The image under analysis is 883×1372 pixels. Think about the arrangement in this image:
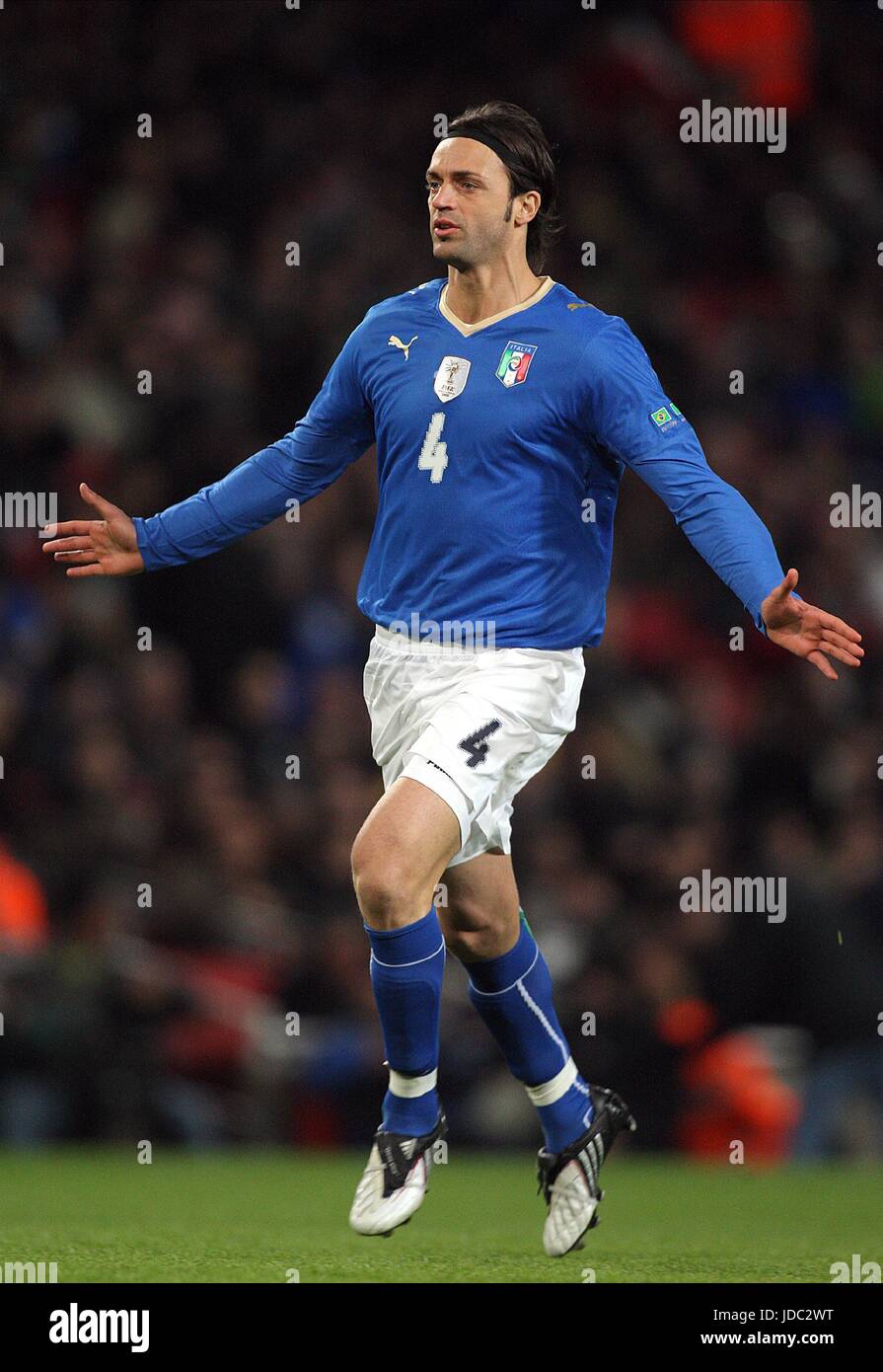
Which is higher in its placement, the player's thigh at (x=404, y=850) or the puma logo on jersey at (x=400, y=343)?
the puma logo on jersey at (x=400, y=343)

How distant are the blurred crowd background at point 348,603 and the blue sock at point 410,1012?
13.7 feet

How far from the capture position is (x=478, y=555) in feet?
16.1

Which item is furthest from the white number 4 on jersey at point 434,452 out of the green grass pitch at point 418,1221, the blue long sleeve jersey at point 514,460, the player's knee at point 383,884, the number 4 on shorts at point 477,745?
the green grass pitch at point 418,1221

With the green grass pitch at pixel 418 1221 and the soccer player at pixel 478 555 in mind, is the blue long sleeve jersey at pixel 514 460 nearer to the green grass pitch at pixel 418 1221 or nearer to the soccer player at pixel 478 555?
the soccer player at pixel 478 555

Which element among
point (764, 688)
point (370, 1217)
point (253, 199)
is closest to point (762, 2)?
point (253, 199)

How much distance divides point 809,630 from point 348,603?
21.5ft

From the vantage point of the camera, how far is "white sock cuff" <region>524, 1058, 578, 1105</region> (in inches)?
206

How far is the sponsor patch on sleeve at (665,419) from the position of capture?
189 inches

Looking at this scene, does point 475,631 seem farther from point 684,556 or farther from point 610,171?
point 610,171

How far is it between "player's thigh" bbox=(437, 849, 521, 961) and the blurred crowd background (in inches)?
160

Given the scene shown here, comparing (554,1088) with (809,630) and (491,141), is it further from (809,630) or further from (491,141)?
(491,141)

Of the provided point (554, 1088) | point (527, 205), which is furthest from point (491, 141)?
point (554, 1088)

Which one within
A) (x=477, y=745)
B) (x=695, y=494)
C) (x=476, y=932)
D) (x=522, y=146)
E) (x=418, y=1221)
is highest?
(x=522, y=146)

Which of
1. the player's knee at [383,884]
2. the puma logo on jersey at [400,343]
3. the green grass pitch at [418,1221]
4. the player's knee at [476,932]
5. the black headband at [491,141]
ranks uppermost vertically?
the black headband at [491,141]
